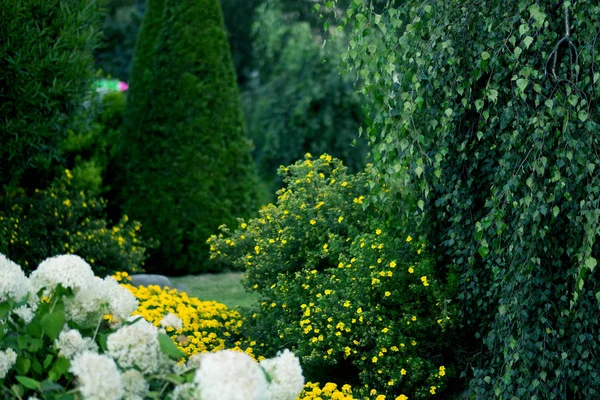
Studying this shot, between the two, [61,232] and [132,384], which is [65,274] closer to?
[132,384]

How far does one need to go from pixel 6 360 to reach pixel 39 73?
396 cm

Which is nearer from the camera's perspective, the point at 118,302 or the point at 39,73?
the point at 118,302

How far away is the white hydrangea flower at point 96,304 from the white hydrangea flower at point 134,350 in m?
0.28

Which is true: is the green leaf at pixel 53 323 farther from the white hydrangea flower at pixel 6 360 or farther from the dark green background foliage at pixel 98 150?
the dark green background foliage at pixel 98 150

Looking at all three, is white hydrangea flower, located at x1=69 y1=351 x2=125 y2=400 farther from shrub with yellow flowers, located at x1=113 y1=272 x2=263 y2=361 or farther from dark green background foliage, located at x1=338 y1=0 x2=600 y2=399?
shrub with yellow flowers, located at x1=113 y1=272 x2=263 y2=361

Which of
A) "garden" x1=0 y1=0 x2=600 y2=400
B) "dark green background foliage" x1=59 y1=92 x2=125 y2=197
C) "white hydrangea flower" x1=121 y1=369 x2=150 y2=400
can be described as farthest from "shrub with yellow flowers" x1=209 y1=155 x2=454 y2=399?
"dark green background foliage" x1=59 y1=92 x2=125 y2=197

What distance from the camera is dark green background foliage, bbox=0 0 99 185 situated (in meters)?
5.56

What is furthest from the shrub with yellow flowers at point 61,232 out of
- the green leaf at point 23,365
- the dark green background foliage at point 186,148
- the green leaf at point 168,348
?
the green leaf at point 168,348

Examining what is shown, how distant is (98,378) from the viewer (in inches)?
74.9

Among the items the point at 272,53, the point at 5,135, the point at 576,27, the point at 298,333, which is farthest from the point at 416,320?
the point at 272,53

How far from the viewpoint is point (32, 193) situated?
7.05 m

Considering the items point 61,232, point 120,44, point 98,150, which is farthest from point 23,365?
point 120,44

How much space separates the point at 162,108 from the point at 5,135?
229cm

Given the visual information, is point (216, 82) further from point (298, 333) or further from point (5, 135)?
point (298, 333)
